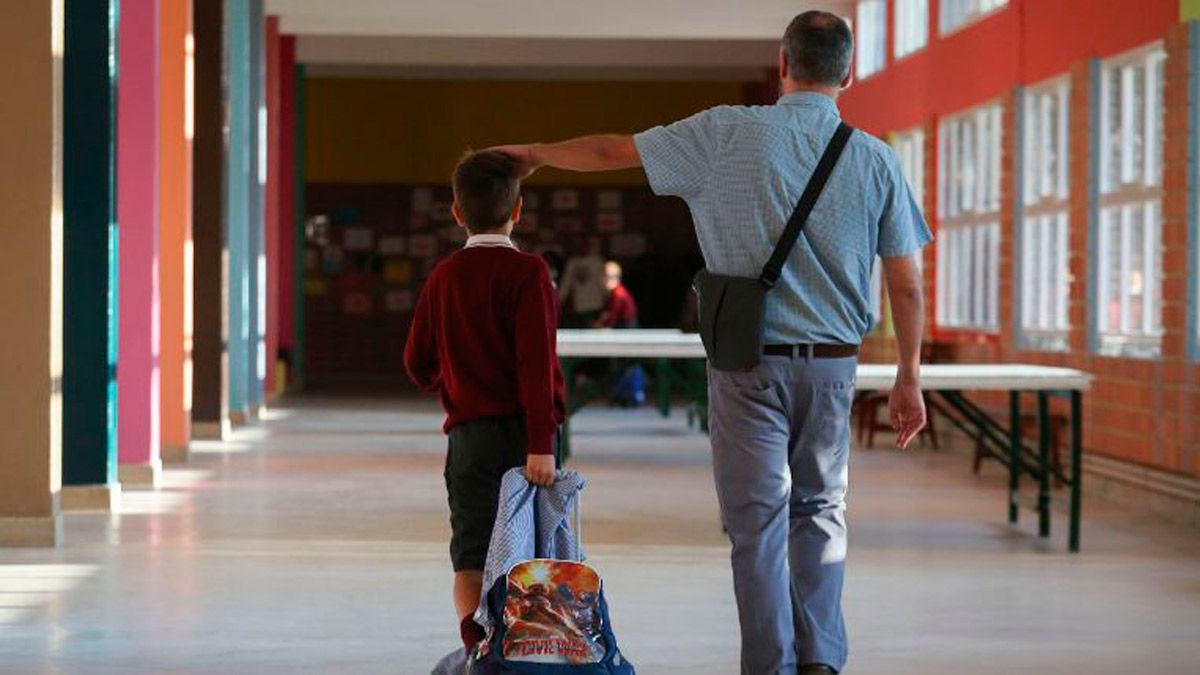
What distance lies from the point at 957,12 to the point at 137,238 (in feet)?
22.3

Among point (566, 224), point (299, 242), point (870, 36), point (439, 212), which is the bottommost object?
point (299, 242)

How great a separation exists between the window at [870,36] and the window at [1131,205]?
7165 mm

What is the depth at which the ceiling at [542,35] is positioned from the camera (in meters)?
19.5

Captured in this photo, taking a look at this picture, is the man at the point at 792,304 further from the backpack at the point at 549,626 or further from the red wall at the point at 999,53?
the red wall at the point at 999,53

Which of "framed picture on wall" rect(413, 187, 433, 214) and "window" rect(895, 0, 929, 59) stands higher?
"window" rect(895, 0, 929, 59)

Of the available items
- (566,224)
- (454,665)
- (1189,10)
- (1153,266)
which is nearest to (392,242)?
(566,224)

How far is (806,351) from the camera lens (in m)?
4.81

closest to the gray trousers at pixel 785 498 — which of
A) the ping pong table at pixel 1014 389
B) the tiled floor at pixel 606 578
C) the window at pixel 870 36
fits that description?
the tiled floor at pixel 606 578

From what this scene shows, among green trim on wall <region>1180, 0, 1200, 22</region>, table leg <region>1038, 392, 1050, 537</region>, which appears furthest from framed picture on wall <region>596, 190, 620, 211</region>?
table leg <region>1038, 392, 1050, 537</region>

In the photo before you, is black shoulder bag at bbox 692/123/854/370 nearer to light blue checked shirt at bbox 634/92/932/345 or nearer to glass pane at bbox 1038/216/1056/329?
light blue checked shirt at bbox 634/92/932/345

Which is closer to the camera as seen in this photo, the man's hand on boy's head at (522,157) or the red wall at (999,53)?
the man's hand on boy's head at (522,157)

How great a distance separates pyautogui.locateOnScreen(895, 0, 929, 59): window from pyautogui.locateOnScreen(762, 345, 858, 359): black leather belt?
41.6 feet

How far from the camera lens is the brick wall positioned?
10523 mm

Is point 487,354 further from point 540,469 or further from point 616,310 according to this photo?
point 616,310
